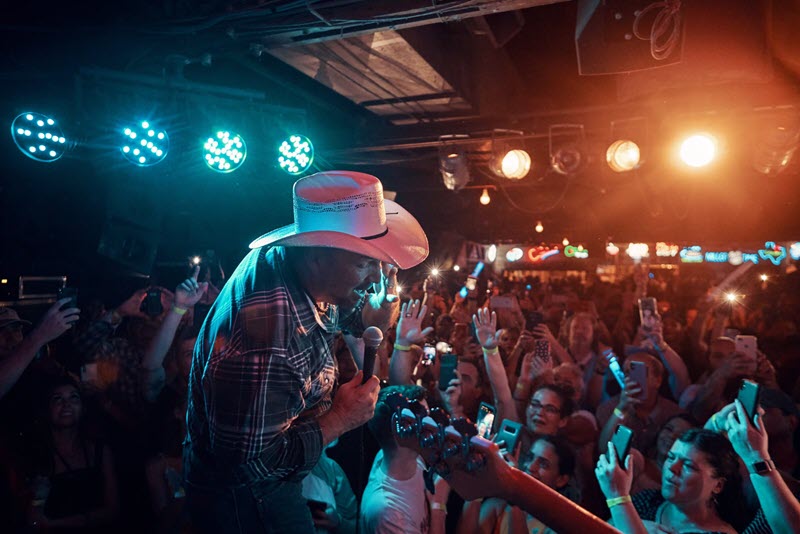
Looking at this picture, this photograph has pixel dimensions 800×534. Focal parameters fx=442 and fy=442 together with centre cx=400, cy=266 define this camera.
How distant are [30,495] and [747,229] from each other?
16.2 m

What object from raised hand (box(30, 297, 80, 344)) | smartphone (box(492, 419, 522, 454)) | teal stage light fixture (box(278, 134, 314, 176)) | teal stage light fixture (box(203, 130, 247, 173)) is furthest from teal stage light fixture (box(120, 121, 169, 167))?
smartphone (box(492, 419, 522, 454))

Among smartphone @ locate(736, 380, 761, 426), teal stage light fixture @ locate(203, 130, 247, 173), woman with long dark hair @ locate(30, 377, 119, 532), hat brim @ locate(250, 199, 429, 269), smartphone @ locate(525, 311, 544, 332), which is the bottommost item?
woman with long dark hair @ locate(30, 377, 119, 532)

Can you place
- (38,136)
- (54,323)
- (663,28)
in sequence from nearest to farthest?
(663,28) → (54,323) → (38,136)

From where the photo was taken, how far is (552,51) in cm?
590

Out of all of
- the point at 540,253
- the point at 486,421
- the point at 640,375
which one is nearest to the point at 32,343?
the point at 486,421

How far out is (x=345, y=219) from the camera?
1.71 metres

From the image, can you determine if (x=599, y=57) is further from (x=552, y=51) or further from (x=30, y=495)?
(x=30, y=495)

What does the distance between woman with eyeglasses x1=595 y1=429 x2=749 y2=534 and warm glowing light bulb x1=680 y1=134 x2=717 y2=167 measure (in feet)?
11.1

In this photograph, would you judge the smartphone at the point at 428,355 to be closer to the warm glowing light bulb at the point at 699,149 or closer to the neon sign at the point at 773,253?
the warm glowing light bulb at the point at 699,149

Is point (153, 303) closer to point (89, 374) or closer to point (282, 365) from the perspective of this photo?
point (89, 374)

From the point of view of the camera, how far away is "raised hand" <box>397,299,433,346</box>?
11.1ft

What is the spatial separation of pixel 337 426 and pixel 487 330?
91.8 inches

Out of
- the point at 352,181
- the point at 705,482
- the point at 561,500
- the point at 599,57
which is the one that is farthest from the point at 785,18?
the point at 561,500

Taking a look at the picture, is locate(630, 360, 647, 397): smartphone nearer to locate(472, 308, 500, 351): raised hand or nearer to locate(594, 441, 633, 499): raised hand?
locate(472, 308, 500, 351): raised hand
